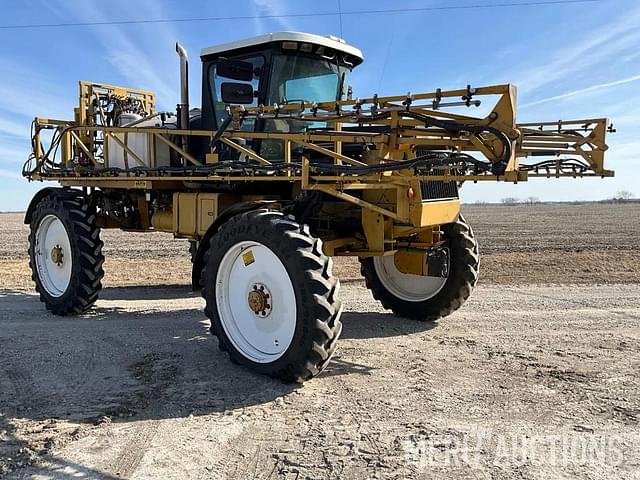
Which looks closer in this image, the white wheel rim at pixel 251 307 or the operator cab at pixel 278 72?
the white wheel rim at pixel 251 307

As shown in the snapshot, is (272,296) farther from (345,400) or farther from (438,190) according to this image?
(438,190)

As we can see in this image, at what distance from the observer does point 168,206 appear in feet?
26.4

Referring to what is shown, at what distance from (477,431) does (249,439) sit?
1566 mm

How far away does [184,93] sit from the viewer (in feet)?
22.9

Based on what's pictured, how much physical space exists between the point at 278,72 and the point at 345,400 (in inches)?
143

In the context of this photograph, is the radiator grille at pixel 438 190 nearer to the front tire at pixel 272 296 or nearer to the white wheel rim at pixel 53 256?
the front tire at pixel 272 296

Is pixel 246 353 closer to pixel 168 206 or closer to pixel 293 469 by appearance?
pixel 293 469

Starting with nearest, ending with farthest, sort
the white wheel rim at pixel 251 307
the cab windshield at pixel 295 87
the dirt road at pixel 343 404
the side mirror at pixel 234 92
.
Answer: the dirt road at pixel 343 404
the white wheel rim at pixel 251 307
the side mirror at pixel 234 92
the cab windshield at pixel 295 87

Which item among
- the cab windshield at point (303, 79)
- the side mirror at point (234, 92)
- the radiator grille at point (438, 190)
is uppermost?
the cab windshield at point (303, 79)

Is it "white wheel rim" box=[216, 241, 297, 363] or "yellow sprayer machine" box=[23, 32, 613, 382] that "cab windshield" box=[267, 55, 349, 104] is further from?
"white wheel rim" box=[216, 241, 297, 363]

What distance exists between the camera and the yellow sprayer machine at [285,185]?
4828 mm

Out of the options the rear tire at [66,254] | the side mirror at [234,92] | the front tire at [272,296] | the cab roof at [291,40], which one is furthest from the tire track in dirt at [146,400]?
the cab roof at [291,40]

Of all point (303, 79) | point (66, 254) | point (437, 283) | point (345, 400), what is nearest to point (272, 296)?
point (345, 400)

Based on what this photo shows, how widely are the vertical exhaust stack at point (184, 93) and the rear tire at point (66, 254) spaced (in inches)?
79.7
